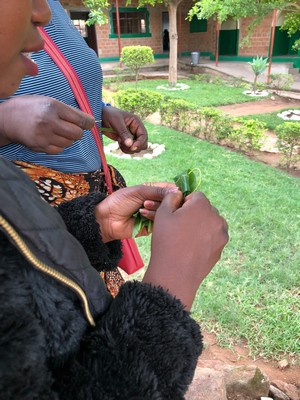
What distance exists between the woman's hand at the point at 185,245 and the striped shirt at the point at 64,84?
0.52m

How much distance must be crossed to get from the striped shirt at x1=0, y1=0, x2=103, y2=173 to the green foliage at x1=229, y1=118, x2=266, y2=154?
17.6 feet

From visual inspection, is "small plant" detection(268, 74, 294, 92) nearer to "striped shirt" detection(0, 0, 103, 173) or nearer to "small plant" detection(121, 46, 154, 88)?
"small plant" detection(121, 46, 154, 88)

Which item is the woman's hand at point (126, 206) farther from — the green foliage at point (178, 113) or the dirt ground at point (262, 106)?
the dirt ground at point (262, 106)

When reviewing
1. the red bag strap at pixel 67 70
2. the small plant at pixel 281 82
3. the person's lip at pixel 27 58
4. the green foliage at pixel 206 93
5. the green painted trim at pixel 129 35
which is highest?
the person's lip at pixel 27 58

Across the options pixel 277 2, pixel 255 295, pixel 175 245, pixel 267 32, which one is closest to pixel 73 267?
pixel 175 245

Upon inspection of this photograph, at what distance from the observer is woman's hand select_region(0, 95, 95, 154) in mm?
1165

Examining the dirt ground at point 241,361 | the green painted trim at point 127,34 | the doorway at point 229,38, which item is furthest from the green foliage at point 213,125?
the doorway at point 229,38

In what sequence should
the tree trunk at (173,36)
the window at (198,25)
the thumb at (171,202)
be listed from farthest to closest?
the window at (198,25)
the tree trunk at (173,36)
the thumb at (171,202)

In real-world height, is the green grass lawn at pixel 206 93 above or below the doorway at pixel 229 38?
below

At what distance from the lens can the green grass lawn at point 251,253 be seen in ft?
8.78

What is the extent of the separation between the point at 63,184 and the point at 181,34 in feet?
66.9

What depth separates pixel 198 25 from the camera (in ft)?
63.0

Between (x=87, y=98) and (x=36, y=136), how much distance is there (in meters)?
0.34

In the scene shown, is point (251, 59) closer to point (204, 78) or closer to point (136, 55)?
point (204, 78)
